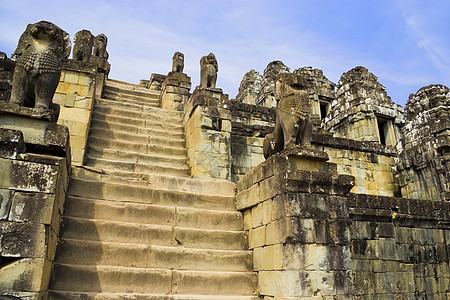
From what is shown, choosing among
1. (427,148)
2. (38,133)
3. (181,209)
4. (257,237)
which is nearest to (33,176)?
(38,133)

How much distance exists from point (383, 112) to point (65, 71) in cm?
1575

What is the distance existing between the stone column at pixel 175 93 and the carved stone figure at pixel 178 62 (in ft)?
4.62

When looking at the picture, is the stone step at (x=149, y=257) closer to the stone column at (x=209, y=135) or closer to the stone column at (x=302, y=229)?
the stone column at (x=302, y=229)

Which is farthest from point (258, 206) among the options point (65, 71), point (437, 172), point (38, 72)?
point (437, 172)

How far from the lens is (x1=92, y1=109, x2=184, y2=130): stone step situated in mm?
8523

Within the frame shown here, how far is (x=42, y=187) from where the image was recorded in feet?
11.8

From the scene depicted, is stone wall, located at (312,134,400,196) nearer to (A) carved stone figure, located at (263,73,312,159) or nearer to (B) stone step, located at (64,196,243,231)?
(A) carved stone figure, located at (263,73,312,159)

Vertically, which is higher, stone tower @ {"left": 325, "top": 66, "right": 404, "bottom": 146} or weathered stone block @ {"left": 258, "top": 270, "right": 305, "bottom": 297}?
stone tower @ {"left": 325, "top": 66, "right": 404, "bottom": 146}

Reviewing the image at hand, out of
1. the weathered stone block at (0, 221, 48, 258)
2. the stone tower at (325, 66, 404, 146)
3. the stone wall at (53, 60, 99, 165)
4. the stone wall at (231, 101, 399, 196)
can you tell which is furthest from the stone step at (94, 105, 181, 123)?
the stone tower at (325, 66, 404, 146)

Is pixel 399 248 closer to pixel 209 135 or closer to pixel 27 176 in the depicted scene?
pixel 209 135

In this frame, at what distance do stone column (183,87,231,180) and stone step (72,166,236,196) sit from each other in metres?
1.07

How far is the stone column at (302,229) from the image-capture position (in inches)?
168

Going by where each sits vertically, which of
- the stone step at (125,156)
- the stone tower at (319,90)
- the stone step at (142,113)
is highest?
the stone tower at (319,90)

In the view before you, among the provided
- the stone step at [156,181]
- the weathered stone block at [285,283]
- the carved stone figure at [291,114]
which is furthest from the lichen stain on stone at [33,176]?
the carved stone figure at [291,114]
